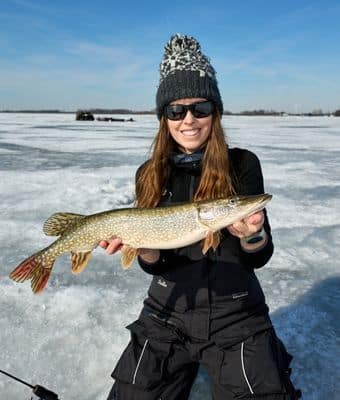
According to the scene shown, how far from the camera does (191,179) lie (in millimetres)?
2445

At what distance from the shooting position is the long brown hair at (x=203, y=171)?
2303mm

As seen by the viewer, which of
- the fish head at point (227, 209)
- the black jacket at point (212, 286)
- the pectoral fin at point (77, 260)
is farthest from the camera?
the pectoral fin at point (77, 260)

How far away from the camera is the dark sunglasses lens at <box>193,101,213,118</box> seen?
233 centimetres

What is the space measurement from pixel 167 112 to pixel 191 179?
1.39 ft

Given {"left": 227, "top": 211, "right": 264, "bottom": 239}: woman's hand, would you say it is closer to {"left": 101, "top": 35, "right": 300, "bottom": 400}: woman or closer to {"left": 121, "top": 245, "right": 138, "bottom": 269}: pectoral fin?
{"left": 101, "top": 35, "right": 300, "bottom": 400}: woman

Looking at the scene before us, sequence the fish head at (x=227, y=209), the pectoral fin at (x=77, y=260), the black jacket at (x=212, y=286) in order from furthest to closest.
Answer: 1. the pectoral fin at (x=77, y=260)
2. the black jacket at (x=212, y=286)
3. the fish head at (x=227, y=209)

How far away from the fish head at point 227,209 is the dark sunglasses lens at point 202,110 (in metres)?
0.56

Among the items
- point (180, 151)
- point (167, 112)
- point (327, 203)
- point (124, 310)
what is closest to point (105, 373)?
point (124, 310)

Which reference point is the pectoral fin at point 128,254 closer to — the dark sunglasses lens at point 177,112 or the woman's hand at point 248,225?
the woman's hand at point 248,225

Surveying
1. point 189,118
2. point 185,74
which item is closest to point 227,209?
point 189,118

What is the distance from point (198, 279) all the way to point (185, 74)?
46.5 inches

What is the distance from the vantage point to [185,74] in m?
2.36

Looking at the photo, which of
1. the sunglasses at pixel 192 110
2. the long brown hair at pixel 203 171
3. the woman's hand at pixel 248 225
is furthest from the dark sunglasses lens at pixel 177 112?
the woman's hand at pixel 248 225

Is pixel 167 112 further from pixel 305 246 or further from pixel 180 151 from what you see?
pixel 305 246
